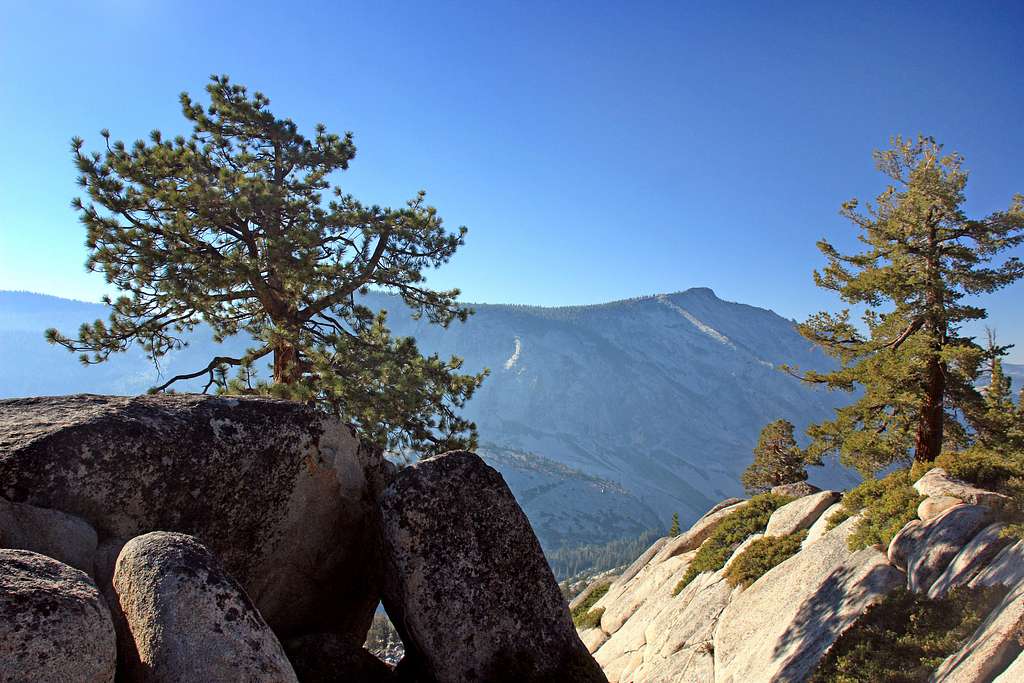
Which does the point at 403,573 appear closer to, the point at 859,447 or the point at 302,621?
the point at 302,621

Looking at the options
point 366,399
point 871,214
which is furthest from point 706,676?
point 871,214

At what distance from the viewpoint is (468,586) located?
349 inches

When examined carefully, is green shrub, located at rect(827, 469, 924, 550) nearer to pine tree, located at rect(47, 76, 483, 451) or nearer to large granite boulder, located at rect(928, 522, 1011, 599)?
large granite boulder, located at rect(928, 522, 1011, 599)

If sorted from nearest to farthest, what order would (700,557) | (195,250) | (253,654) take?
1. (253,654)
2. (195,250)
3. (700,557)

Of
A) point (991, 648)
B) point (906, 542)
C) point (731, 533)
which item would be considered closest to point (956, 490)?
point (906, 542)

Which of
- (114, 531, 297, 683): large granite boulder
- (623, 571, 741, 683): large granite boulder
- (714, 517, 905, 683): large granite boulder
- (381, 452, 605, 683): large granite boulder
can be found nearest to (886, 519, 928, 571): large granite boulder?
(714, 517, 905, 683): large granite boulder

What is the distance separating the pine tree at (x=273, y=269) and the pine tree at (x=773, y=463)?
30.2 meters

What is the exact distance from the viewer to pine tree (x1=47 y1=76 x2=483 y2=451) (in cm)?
1720

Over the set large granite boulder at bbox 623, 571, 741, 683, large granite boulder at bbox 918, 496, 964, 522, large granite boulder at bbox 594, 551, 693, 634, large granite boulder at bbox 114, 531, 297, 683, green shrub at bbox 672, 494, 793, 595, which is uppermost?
large granite boulder at bbox 918, 496, 964, 522

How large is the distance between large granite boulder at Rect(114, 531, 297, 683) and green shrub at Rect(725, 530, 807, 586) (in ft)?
52.7

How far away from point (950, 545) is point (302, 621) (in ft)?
45.0

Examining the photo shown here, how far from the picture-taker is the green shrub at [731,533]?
877 inches

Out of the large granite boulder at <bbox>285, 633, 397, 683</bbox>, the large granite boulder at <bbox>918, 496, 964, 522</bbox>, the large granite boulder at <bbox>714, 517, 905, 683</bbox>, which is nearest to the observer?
the large granite boulder at <bbox>285, 633, 397, 683</bbox>

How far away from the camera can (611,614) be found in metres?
25.9
